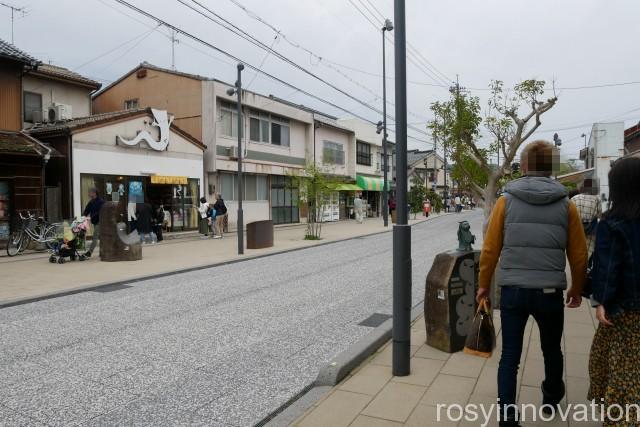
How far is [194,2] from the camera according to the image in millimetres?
11836

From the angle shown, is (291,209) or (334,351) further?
(291,209)

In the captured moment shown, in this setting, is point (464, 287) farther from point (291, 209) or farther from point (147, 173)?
point (291, 209)

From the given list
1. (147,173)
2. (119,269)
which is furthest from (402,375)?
(147,173)

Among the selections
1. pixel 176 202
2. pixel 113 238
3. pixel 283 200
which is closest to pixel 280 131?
pixel 283 200

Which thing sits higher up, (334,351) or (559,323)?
(559,323)

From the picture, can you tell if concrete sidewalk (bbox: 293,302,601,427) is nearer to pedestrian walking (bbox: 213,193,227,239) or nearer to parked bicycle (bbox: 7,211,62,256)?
parked bicycle (bbox: 7,211,62,256)

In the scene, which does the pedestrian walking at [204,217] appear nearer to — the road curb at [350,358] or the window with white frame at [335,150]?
the window with white frame at [335,150]

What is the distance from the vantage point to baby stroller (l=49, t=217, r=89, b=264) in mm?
12891

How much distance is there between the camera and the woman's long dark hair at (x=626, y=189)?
2.62 metres

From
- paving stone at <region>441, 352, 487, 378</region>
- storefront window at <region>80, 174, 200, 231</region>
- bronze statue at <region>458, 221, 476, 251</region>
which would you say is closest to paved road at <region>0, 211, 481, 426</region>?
paving stone at <region>441, 352, 487, 378</region>

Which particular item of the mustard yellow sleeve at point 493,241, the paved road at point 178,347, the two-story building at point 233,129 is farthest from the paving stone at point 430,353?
the two-story building at point 233,129

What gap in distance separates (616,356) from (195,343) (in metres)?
4.29

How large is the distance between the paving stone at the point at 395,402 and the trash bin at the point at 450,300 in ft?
3.41

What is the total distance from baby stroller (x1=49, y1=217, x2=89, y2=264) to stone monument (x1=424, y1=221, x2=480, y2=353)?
10.9 m
